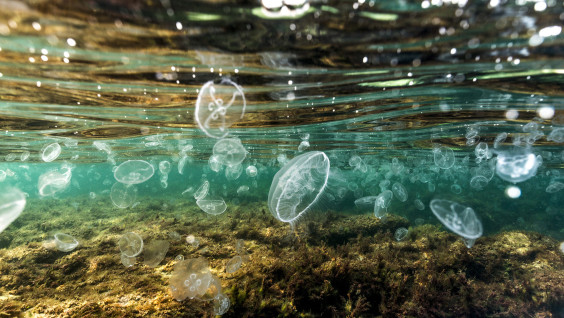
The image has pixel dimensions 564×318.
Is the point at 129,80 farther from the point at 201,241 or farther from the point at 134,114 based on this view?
the point at 201,241

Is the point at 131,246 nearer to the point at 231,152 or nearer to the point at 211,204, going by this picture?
the point at 211,204

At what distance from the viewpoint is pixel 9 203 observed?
5.25 m

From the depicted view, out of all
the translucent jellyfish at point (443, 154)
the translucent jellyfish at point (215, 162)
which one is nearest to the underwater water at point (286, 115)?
the translucent jellyfish at point (215, 162)

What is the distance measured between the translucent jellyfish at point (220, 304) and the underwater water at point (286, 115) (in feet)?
0.08

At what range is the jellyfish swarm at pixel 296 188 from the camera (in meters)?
6.70

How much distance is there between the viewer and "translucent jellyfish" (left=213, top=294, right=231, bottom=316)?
5.42m

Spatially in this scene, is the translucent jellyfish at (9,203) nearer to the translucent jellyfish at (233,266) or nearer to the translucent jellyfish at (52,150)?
the translucent jellyfish at (233,266)

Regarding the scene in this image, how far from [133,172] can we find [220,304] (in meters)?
6.07

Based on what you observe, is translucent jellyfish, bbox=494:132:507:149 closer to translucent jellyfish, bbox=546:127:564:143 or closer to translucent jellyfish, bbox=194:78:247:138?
translucent jellyfish, bbox=546:127:564:143

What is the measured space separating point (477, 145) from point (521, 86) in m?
10.4

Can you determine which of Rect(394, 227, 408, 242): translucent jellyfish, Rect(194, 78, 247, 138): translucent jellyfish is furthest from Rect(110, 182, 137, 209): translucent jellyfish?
Rect(394, 227, 408, 242): translucent jellyfish

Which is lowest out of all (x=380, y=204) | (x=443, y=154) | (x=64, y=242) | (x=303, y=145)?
(x=380, y=204)

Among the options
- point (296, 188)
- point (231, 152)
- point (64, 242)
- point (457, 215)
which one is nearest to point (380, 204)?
point (457, 215)

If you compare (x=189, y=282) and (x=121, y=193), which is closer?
(x=189, y=282)
